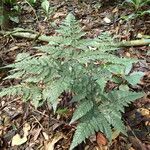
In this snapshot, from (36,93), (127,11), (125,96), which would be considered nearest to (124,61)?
(125,96)

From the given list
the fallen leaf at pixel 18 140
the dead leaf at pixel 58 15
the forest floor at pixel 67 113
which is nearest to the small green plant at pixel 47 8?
the dead leaf at pixel 58 15

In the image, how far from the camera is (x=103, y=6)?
4926 mm

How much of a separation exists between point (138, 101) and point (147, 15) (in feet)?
5.34

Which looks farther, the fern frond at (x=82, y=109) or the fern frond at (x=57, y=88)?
the fern frond at (x=82, y=109)

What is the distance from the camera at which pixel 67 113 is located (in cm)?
316

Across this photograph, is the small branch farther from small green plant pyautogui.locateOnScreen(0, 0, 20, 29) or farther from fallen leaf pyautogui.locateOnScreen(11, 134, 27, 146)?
fallen leaf pyautogui.locateOnScreen(11, 134, 27, 146)

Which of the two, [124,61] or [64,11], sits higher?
[124,61]

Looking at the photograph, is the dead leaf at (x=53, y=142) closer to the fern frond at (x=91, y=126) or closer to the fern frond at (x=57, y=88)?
the fern frond at (x=91, y=126)

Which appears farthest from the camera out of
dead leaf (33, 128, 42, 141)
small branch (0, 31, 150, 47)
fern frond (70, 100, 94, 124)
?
small branch (0, 31, 150, 47)

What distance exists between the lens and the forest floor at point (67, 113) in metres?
2.95

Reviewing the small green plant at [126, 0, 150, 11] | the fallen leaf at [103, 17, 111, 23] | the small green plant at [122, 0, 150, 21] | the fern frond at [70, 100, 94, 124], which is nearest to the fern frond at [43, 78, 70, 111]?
the fern frond at [70, 100, 94, 124]

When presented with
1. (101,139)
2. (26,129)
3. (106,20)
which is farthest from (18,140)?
(106,20)

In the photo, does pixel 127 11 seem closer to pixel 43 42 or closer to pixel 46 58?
pixel 43 42

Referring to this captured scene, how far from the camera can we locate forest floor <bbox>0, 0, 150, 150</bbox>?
2945 mm
